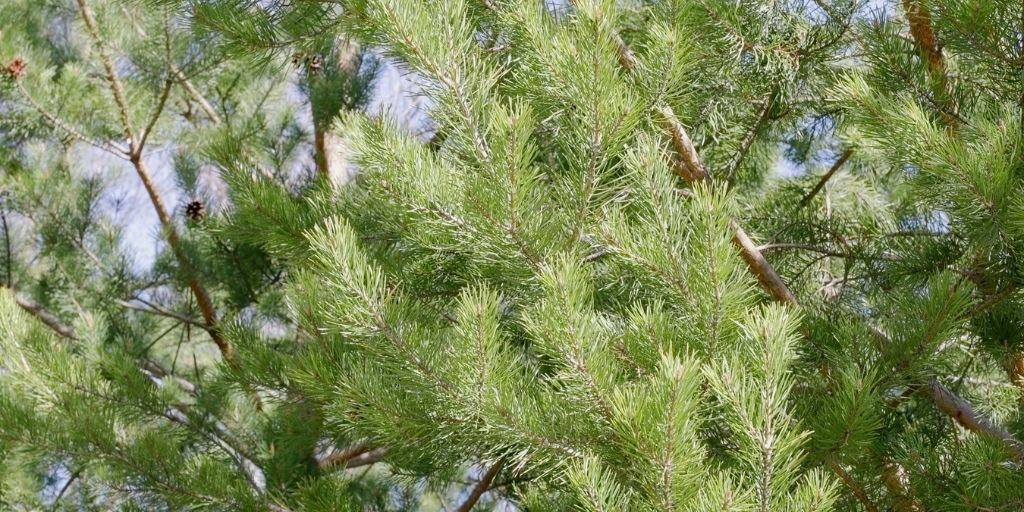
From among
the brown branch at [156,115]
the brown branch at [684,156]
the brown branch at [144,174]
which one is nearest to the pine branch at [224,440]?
the brown branch at [144,174]

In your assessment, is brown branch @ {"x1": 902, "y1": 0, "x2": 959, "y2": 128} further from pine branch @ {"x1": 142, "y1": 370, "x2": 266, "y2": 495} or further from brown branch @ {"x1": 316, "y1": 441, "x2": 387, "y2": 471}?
pine branch @ {"x1": 142, "y1": 370, "x2": 266, "y2": 495}

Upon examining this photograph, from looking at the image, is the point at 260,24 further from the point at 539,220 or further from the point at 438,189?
the point at 539,220

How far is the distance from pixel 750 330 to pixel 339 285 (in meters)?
0.58

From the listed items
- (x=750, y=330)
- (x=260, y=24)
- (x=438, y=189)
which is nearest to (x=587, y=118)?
(x=438, y=189)

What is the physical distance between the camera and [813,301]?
2262 mm

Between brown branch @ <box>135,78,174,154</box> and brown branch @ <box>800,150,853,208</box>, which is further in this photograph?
brown branch @ <box>135,78,174,154</box>

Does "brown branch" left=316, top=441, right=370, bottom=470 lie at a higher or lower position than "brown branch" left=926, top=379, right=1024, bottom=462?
higher

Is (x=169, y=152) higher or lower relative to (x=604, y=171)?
higher

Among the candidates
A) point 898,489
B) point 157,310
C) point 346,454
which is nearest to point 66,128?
point 157,310

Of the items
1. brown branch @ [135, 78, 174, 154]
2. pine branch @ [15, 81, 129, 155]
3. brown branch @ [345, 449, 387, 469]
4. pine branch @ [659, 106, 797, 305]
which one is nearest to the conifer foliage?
pine branch @ [659, 106, 797, 305]

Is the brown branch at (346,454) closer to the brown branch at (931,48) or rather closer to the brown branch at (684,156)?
the brown branch at (684,156)

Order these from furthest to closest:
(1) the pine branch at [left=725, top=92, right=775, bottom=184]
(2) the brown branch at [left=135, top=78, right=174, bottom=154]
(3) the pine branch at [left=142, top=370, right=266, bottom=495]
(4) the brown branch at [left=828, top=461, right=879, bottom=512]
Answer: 1. (2) the brown branch at [left=135, top=78, right=174, bottom=154]
2. (3) the pine branch at [left=142, top=370, right=266, bottom=495]
3. (1) the pine branch at [left=725, top=92, right=775, bottom=184]
4. (4) the brown branch at [left=828, top=461, right=879, bottom=512]

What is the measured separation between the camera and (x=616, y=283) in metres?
1.94

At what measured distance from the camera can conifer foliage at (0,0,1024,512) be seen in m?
1.47
